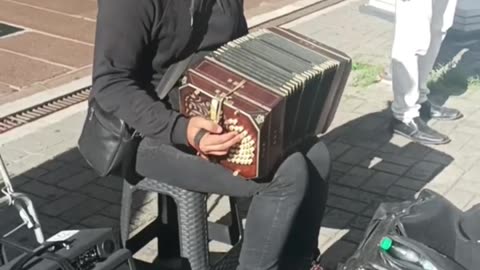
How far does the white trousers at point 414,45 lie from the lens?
4859 millimetres

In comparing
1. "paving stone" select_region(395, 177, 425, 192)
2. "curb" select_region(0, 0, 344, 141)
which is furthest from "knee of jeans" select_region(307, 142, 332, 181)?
"curb" select_region(0, 0, 344, 141)

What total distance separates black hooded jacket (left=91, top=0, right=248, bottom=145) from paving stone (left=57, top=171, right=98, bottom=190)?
160 centimetres

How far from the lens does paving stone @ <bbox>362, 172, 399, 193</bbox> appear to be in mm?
4453

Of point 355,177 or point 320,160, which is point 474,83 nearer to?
point 355,177

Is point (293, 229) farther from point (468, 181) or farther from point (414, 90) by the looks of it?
point (414, 90)

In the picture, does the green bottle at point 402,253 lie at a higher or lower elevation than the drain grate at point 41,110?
higher

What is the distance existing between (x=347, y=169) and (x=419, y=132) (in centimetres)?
60

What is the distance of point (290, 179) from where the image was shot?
116 inches

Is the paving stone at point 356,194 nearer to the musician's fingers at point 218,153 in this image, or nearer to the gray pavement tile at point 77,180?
the gray pavement tile at point 77,180

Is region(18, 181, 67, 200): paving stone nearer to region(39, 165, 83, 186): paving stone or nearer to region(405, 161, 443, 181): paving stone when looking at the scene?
region(39, 165, 83, 186): paving stone

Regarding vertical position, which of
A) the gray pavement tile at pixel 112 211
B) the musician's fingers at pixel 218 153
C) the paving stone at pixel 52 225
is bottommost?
the paving stone at pixel 52 225

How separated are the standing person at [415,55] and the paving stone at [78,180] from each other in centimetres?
187

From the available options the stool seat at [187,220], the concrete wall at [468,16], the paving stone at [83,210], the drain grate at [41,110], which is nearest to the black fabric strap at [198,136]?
the stool seat at [187,220]

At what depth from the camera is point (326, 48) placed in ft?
10.5
